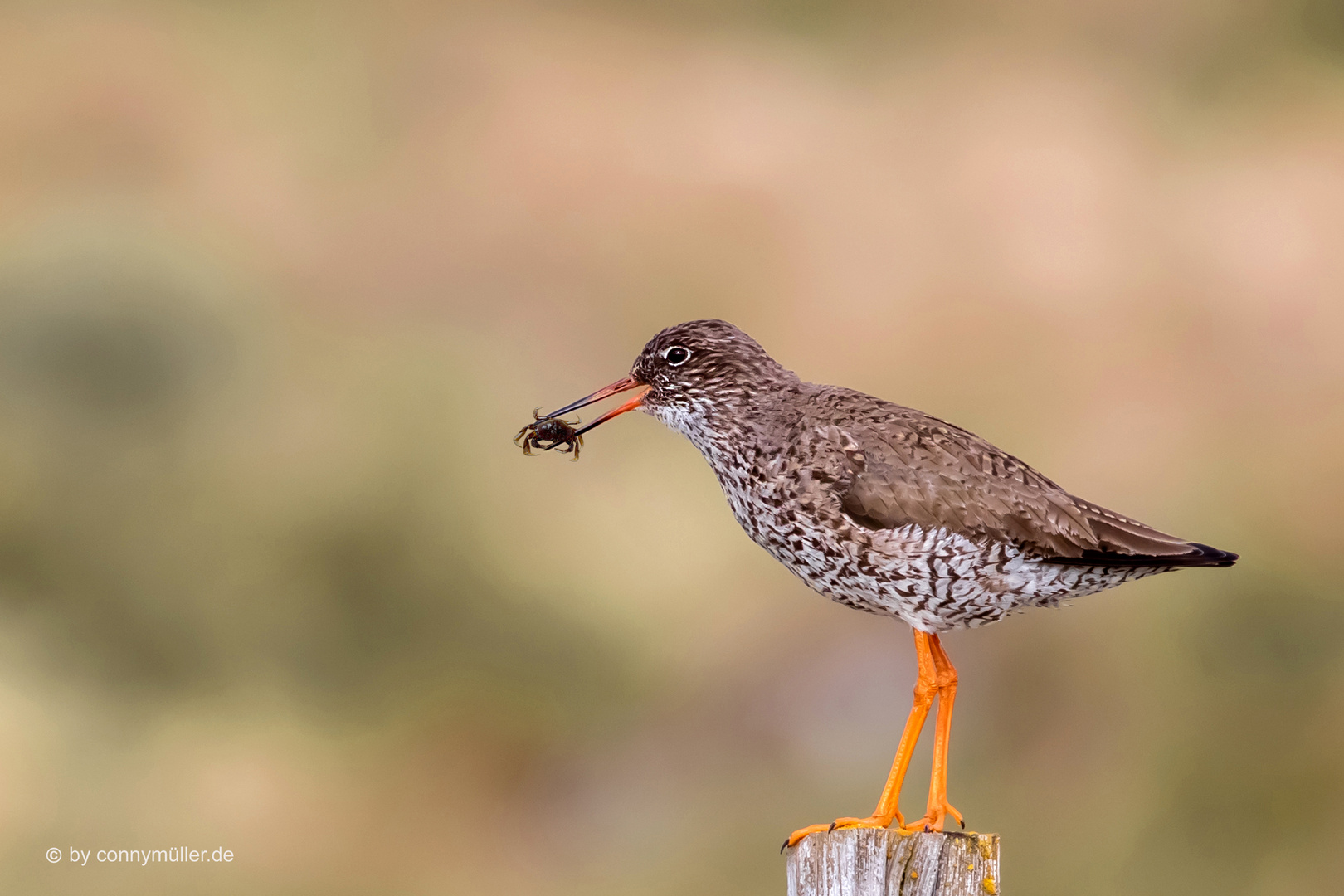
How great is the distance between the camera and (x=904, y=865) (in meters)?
4.76

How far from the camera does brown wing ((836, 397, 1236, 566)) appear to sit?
17.9 ft

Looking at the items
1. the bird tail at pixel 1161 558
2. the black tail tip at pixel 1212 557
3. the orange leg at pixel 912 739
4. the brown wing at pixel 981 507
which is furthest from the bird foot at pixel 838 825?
the black tail tip at pixel 1212 557

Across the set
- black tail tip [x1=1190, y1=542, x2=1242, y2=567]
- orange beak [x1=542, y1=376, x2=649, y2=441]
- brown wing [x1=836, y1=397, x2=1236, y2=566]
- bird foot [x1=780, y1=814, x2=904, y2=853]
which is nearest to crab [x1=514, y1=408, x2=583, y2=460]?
orange beak [x1=542, y1=376, x2=649, y2=441]

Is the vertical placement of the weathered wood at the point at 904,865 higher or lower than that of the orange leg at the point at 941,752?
lower

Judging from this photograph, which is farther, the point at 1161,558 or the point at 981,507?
the point at 981,507

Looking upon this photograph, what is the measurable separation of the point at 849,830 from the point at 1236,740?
11.2 metres

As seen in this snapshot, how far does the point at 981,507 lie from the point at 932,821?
4.52ft

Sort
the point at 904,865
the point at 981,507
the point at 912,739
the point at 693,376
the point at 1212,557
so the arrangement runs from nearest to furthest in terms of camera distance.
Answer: the point at 904,865, the point at 1212,557, the point at 981,507, the point at 912,739, the point at 693,376

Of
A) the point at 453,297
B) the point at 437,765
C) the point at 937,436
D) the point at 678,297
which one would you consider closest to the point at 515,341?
the point at 453,297

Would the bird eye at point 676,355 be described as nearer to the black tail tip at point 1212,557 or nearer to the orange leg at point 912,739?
the orange leg at point 912,739

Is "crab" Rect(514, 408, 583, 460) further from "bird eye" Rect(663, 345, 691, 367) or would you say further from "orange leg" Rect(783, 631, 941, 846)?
"orange leg" Rect(783, 631, 941, 846)

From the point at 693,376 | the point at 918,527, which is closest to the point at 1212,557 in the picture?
the point at 918,527

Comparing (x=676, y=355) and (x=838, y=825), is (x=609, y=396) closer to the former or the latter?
(x=676, y=355)

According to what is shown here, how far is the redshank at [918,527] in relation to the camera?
5438mm
